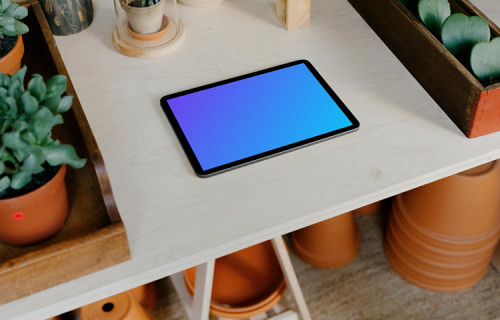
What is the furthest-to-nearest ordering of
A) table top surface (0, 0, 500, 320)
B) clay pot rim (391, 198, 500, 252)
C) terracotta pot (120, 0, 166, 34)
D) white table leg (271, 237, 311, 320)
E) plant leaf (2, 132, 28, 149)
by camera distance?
clay pot rim (391, 198, 500, 252)
white table leg (271, 237, 311, 320)
terracotta pot (120, 0, 166, 34)
table top surface (0, 0, 500, 320)
plant leaf (2, 132, 28, 149)

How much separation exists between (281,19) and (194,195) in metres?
0.47

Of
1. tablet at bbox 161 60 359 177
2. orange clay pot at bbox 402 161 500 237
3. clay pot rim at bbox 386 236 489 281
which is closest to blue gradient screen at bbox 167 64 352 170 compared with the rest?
tablet at bbox 161 60 359 177

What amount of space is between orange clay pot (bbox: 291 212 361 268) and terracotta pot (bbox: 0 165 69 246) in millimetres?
793

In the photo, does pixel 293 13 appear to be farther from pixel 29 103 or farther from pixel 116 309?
pixel 116 309

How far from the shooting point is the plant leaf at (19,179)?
0.74 metres

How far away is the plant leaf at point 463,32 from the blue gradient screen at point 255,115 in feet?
0.72

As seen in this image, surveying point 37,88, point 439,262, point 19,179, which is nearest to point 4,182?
point 19,179

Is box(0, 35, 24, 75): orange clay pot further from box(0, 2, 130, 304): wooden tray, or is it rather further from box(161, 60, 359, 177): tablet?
box(161, 60, 359, 177): tablet

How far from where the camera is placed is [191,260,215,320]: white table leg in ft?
3.78

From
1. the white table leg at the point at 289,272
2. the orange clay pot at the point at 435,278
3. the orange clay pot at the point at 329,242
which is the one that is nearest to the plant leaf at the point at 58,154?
the white table leg at the point at 289,272

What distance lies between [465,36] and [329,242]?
713 mm

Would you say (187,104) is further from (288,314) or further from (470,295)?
(470,295)

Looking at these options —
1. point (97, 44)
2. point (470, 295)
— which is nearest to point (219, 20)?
point (97, 44)

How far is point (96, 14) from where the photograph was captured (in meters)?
1.23
